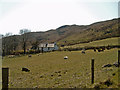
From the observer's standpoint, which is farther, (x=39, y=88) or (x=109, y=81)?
(x=39, y=88)

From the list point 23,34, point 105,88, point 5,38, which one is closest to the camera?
point 105,88

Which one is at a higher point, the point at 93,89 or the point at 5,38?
the point at 5,38

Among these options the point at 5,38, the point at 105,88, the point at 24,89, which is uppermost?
the point at 5,38

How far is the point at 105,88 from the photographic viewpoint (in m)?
7.94

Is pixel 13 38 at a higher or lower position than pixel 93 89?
higher

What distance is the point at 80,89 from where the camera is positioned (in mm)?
9477

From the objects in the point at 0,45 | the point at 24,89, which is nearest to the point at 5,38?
the point at 0,45

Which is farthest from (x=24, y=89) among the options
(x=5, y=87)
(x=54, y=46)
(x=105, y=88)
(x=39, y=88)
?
(x=54, y=46)

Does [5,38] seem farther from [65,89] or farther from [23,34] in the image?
[65,89]

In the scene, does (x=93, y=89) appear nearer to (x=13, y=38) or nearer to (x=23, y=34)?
(x=23, y=34)

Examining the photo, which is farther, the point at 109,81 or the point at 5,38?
the point at 5,38

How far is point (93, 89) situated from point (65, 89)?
2.69 meters

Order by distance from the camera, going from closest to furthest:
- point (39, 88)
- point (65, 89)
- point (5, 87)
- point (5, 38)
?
point (5, 87) < point (65, 89) < point (39, 88) < point (5, 38)

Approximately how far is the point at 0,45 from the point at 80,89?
90.1 m
